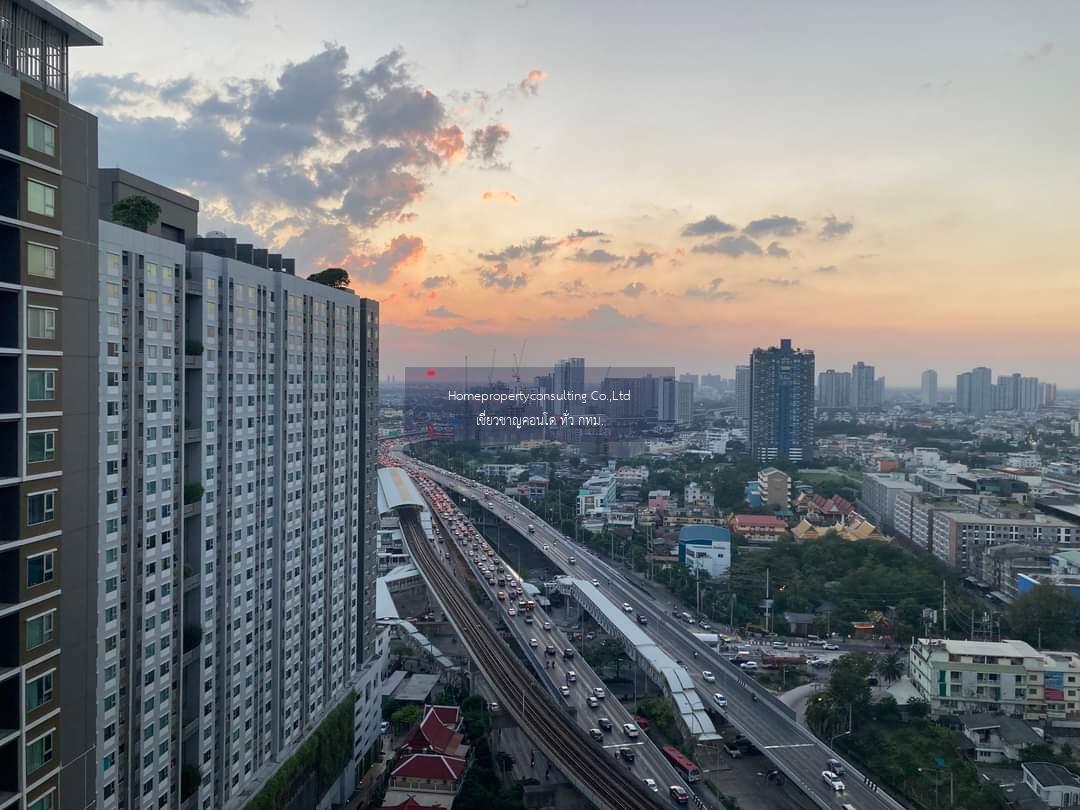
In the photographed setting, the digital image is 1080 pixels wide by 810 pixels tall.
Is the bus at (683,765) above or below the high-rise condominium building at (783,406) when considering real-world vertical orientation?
below

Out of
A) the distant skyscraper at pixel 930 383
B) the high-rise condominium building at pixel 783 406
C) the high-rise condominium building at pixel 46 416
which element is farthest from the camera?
the distant skyscraper at pixel 930 383

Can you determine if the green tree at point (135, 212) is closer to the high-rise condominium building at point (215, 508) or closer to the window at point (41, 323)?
the high-rise condominium building at point (215, 508)

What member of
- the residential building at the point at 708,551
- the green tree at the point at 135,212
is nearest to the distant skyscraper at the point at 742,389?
the residential building at the point at 708,551

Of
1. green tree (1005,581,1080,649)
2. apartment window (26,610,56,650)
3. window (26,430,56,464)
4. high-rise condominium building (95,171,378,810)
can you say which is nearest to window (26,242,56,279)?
window (26,430,56,464)

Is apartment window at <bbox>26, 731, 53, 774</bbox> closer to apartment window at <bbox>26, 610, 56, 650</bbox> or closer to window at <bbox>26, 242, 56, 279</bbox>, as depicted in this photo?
apartment window at <bbox>26, 610, 56, 650</bbox>

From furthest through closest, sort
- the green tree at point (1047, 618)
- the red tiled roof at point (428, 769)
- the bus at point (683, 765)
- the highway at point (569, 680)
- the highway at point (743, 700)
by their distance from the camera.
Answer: the green tree at point (1047, 618) < the highway at point (569, 680) < the bus at point (683, 765) < the highway at point (743, 700) < the red tiled roof at point (428, 769)

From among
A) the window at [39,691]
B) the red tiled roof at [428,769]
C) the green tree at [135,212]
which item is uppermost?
the green tree at [135,212]
